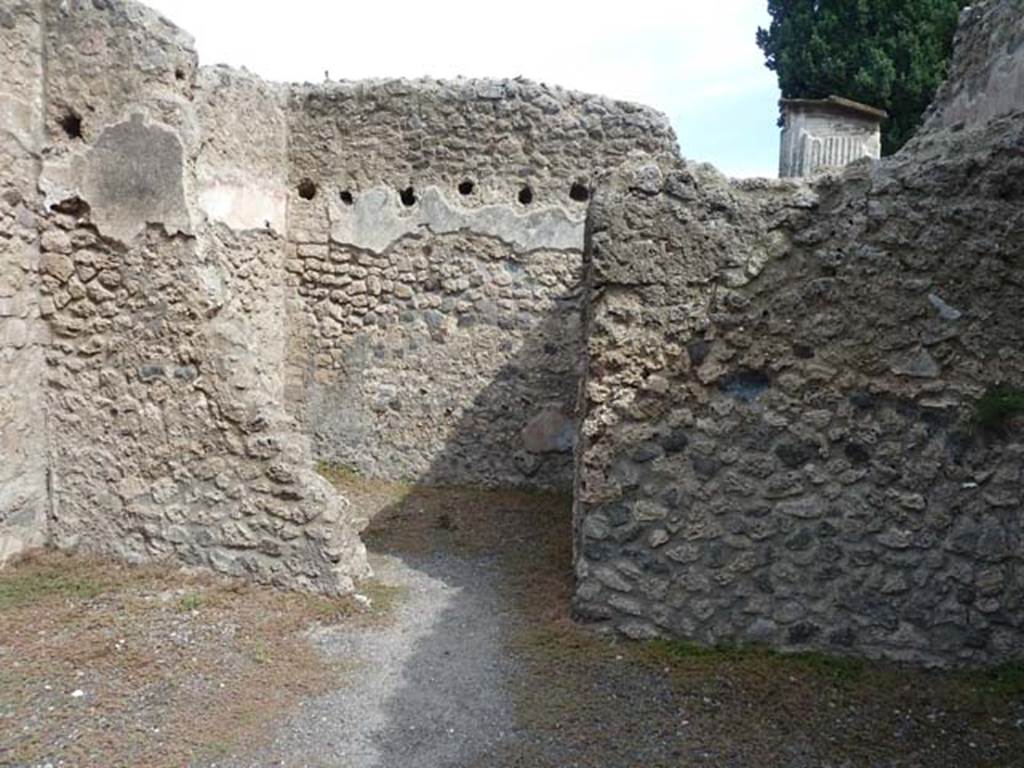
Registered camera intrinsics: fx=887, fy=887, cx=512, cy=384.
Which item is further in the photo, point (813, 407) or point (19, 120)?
point (19, 120)

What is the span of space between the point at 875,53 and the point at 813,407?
15.5m

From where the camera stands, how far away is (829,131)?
13359 millimetres

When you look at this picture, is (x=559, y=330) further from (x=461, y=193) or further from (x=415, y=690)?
(x=415, y=690)

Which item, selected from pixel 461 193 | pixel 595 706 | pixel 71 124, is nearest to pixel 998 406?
pixel 595 706

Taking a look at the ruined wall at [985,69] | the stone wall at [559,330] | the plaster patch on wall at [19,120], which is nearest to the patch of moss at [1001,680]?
the stone wall at [559,330]

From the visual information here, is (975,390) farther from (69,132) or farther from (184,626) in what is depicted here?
(69,132)

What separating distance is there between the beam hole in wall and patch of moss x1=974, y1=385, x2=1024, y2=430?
4946 mm

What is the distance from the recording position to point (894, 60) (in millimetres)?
17250

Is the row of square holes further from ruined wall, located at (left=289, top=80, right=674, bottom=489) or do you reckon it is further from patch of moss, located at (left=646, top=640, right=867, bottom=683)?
patch of moss, located at (left=646, top=640, right=867, bottom=683)

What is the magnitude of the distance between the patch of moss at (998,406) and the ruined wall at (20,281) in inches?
196

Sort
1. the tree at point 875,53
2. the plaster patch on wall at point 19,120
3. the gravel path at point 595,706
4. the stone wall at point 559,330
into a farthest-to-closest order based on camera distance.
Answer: the tree at point 875,53
the plaster patch on wall at point 19,120
the stone wall at point 559,330
the gravel path at point 595,706

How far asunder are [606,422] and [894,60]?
1607cm

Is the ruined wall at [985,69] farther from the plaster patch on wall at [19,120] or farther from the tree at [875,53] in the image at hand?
the tree at [875,53]

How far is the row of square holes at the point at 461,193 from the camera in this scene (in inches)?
291
